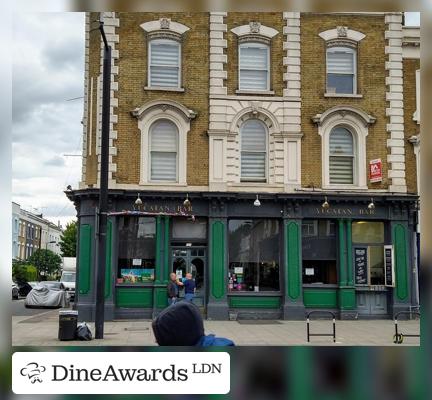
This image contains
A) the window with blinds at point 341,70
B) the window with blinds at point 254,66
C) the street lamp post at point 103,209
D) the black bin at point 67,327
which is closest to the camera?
the black bin at point 67,327

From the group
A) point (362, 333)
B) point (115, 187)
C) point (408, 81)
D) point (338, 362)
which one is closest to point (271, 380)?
point (338, 362)

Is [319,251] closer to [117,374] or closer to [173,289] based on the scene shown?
[173,289]

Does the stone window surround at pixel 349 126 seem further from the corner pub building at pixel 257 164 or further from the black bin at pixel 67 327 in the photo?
the black bin at pixel 67 327

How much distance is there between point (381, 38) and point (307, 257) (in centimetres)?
686

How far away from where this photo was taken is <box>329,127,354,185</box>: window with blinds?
58.5 feet

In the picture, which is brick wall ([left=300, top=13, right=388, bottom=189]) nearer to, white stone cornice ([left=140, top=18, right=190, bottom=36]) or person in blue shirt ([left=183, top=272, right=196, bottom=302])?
white stone cornice ([left=140, top=18, right=190, bottom=36])

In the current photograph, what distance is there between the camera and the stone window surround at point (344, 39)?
17.7 metres

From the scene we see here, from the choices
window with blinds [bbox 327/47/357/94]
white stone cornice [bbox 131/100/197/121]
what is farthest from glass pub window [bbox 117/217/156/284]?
window with blinds [bbox 327/47/357/94]

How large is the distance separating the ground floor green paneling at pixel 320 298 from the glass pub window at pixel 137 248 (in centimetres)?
453

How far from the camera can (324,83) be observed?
17.8m

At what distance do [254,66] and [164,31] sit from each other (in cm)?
280

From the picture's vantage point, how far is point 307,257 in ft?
58.4

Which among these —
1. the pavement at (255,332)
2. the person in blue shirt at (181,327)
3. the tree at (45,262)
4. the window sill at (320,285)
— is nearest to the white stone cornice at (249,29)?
the window sill at (320,285)

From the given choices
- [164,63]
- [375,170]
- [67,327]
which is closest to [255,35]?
[164,63]
